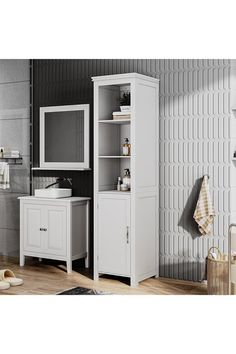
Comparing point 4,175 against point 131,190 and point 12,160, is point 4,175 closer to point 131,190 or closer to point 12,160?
point 12,160

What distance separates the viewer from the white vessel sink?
5.61 m

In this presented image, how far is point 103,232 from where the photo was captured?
5.08 meters

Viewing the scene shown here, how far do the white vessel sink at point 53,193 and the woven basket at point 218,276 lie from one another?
1.91 meters

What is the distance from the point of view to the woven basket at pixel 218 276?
170 inches

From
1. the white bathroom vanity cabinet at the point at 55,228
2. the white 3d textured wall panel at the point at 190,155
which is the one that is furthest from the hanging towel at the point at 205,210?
the white bathroom vanity cabinet at the point at 55,228

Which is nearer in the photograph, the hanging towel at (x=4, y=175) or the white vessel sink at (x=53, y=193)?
the hanging towel at (x=4, y=175)

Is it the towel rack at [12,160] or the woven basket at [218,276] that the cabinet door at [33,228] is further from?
the woven basket at [218,276]

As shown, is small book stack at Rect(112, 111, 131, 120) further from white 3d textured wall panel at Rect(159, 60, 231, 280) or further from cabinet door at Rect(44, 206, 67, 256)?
cabinet door at Rect(44, 206, 67, 256)

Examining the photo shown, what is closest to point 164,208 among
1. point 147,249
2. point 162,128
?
point 147,249

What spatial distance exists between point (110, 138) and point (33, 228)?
1.32m

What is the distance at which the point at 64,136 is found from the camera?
5941mm

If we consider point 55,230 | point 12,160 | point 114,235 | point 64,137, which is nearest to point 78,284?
point 114,235

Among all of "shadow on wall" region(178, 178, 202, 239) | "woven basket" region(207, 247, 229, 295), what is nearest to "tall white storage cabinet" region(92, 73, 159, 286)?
"shadow on wall" region(178, 178, 202, 239)
